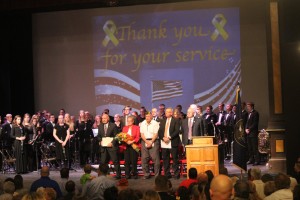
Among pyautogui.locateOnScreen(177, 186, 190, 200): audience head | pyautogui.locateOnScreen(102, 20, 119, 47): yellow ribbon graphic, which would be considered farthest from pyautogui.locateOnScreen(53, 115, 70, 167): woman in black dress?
pyautogui.locateOnScreen(177, 186, 190, 200): audience head

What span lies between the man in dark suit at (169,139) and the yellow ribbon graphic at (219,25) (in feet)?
18.1

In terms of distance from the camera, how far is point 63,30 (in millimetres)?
19203

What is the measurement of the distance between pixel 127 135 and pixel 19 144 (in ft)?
11.4

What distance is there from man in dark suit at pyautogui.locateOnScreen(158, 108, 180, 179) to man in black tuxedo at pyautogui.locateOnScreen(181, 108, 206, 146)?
0.82 ft

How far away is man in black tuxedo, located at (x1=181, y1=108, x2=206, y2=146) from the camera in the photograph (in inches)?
505

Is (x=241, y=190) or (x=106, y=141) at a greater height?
(x=106, y=141)

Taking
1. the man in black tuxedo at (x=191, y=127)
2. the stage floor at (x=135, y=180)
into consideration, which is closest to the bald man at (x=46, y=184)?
the stage floor at (x=135, y=180)

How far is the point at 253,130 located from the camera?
15.2m

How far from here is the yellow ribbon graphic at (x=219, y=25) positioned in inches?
691

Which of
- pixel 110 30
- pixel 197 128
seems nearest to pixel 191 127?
pixel 197 128

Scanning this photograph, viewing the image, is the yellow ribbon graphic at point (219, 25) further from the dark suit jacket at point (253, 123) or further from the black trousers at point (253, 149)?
the black trousers at point (253, 149)

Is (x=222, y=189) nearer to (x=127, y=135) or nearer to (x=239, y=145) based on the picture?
(x=239, y=145)

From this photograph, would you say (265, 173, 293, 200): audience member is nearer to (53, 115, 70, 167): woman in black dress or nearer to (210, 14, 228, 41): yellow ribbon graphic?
(53, 115, 70, 167): woman in black dress

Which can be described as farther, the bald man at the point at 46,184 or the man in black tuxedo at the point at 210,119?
the man in black tuxedo at the point at 210,119
